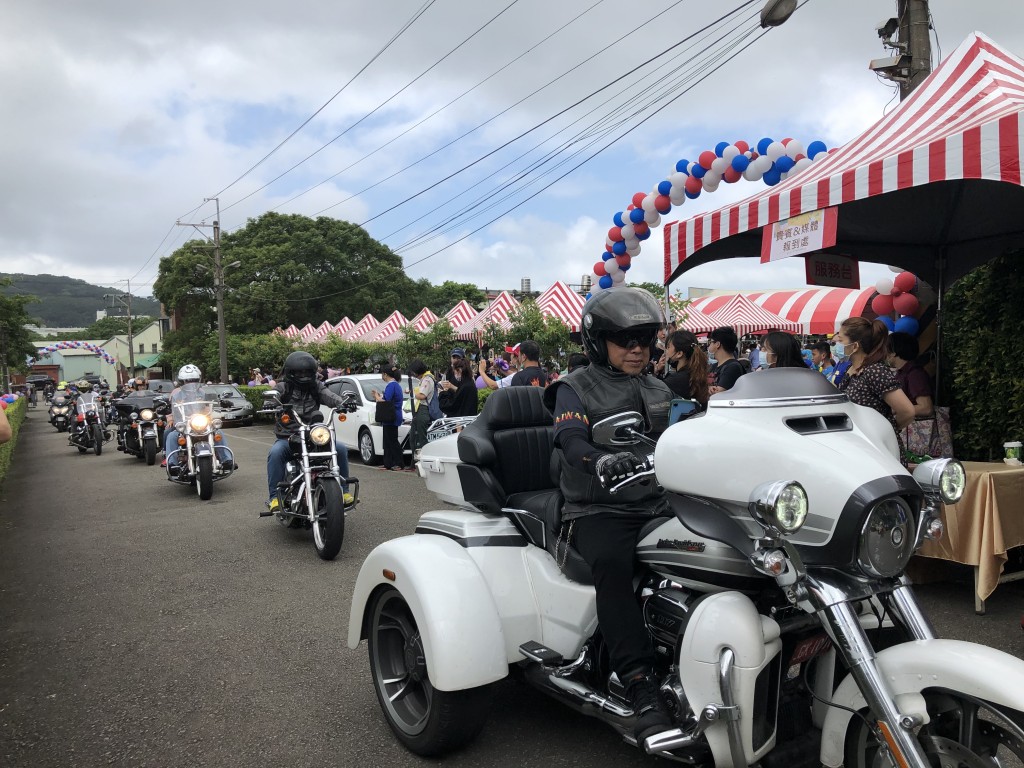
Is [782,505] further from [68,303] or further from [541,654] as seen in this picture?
[68,303]

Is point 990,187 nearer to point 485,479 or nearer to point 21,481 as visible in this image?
point 485,479

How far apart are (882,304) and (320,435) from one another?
5.52 metres

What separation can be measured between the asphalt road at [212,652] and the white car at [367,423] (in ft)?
13.6

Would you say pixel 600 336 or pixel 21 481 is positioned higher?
pixel 600 336

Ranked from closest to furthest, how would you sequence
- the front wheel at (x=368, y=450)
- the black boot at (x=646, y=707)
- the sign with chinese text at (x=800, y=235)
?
the black boot at (x=646, y=707)
the sign with chinese text at (x=800, y=235)
the front wheel at (x=368, y=450)

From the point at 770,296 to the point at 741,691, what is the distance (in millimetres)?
24115

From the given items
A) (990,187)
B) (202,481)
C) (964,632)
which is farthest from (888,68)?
(202,481)

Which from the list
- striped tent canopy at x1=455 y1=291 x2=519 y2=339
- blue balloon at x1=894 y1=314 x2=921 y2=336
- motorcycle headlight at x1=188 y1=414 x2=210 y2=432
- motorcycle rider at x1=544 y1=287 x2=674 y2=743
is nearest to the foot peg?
motorcycle rider at x1=544 y1=287 x2=674 y2=743

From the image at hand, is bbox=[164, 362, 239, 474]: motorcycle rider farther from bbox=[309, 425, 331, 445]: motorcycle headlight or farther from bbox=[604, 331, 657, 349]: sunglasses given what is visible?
bbox=[604, 331, 657, 349]: sunglasses

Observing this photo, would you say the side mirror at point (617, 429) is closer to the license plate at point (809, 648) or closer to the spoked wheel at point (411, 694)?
the license plate at point (809, 648)

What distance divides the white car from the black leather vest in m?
9.66

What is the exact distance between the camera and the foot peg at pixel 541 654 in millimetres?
3060

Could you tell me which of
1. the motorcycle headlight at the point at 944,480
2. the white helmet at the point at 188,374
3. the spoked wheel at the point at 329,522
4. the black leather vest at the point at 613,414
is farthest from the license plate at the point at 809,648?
the white helmet at the point at 188,374

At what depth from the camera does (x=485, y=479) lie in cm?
355
